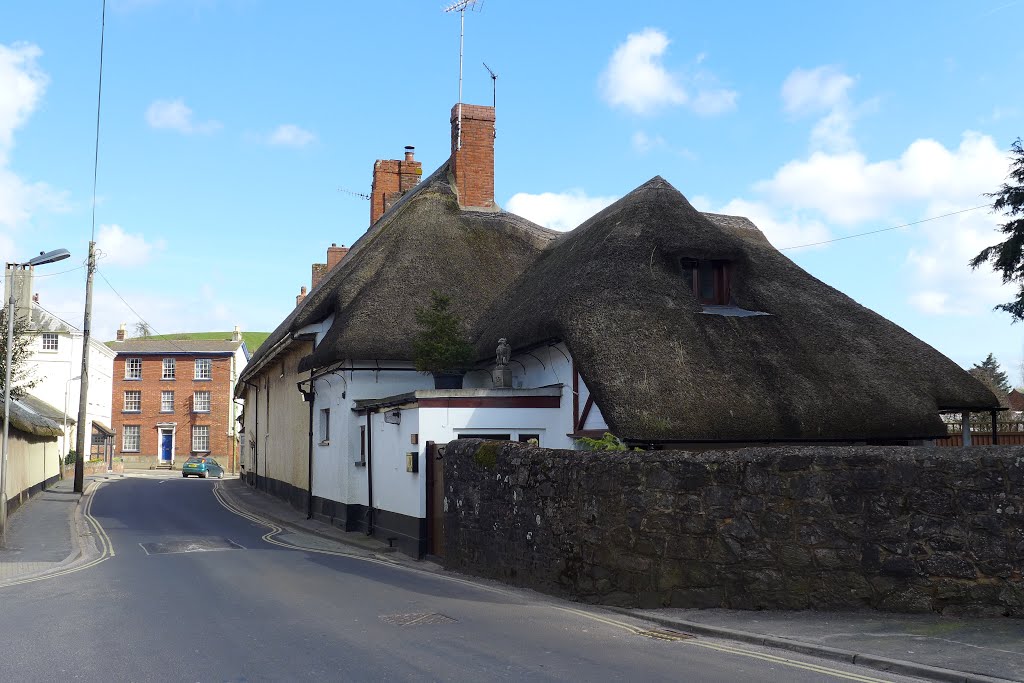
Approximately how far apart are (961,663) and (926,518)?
6.96 feet

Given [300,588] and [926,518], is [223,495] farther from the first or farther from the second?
[926,518]

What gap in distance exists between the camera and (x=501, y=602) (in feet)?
34.4

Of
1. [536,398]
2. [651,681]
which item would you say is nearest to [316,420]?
[536,398]

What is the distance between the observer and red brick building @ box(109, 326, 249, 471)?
2499 inches

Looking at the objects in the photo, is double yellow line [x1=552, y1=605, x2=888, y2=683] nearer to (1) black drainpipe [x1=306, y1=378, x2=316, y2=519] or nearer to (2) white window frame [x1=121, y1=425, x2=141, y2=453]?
(1) black drainpipe [x1=306, y1=378, x2=316, y2=519]

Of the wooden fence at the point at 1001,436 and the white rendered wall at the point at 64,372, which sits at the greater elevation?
the white rendered wall at the point at 64,372

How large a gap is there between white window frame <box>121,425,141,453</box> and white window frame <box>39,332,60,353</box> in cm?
1047

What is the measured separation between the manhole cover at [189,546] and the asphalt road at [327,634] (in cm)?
243

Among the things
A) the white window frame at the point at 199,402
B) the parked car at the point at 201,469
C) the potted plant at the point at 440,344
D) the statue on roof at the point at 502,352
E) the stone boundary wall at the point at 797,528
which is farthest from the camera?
the white window frame at the point at 199,402

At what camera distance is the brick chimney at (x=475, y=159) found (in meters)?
25.8

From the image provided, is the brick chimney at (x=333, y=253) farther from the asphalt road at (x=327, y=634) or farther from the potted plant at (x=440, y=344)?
the asphalt road at (x=327, y=634)

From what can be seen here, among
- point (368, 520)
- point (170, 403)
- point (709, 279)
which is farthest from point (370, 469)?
point (170, 403)

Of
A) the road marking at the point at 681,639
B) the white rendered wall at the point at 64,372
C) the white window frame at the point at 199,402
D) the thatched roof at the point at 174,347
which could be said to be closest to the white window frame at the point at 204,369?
the thatched roof at the point at 174,347

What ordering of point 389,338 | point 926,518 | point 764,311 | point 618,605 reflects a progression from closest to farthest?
point 926,518 → point 618,605 → point 764,311 → point 389,338
